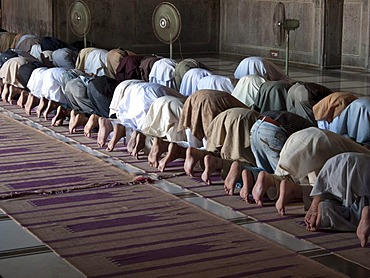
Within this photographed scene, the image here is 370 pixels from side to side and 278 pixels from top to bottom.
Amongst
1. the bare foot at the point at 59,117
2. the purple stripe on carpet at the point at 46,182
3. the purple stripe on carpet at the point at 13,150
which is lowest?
the purple stripe on carpet at the point at 46,182

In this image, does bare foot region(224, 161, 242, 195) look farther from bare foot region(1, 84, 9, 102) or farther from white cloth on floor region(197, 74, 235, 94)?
bare foot region(1, 84, 9, 102)

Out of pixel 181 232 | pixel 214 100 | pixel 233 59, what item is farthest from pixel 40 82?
pixel 233 59

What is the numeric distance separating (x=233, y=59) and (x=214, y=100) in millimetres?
10318

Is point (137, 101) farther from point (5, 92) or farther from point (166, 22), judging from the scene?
point (166, 22)

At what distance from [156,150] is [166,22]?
5.58 m

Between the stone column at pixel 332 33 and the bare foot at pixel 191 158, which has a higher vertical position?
the stone column at pixel 332 33

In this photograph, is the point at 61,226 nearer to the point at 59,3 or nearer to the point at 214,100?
the point at 214,100

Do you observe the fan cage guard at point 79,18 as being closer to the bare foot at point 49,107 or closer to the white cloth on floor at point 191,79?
the bare foot at point 49,107

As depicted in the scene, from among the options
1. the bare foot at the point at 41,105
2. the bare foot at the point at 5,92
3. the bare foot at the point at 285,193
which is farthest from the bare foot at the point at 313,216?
the bare foot at the point at 5,92

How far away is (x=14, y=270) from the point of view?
18.9ft

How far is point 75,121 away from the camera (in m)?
10.9

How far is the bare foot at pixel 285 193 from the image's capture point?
22.8 feet

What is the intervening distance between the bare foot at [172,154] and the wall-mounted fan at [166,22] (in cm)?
533

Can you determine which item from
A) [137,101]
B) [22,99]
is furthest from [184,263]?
[22,99]
